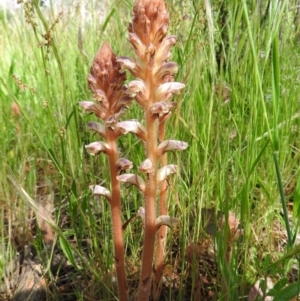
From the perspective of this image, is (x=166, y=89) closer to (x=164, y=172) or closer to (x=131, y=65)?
(x=131, y=65)

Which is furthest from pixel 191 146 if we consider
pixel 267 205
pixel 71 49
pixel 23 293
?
pixel 71 49

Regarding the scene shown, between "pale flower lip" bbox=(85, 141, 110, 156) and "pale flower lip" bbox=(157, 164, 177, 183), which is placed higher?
"pale flower lip" bbox=(85, 141, 110, 156)

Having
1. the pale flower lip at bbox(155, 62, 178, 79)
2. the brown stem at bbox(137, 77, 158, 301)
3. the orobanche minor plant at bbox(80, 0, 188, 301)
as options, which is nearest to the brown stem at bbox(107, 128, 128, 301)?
the orobanche minor plant at bbox(80, 0, 188, 301)

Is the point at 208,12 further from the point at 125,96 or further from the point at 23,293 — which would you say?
the point at 23,293

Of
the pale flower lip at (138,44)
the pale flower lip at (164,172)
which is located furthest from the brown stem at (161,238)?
the pale flower lip at (138,44)

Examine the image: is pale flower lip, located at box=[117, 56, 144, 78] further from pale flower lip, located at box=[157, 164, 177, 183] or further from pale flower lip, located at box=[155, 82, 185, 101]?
pale flower lip, located at box=[157, 164, 177, 183]

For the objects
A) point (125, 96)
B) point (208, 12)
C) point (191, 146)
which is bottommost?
point (191, 146)

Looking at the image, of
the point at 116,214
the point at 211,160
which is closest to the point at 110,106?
the point at 116,214
